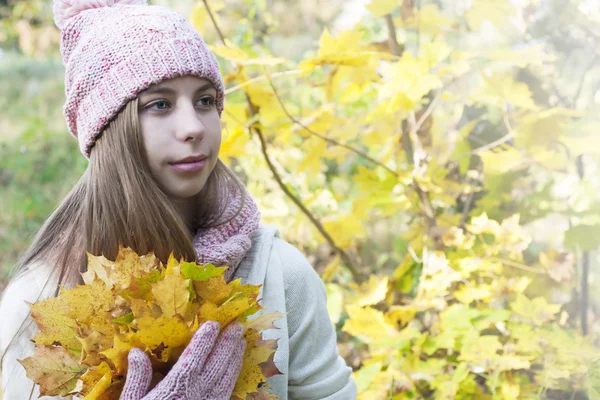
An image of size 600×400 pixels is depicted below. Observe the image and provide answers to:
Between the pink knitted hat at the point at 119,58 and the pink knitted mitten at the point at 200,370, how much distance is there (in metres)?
0.54

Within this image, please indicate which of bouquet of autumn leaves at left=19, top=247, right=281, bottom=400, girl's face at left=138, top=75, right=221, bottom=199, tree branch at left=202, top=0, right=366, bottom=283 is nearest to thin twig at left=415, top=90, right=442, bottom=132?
tree branch at left=202, top=0, right=366, bottom=283

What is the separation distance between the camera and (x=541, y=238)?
2959 mm

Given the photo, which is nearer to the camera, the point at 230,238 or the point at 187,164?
the point at 187,164

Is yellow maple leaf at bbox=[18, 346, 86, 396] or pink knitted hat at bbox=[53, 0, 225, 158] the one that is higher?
pink knitted hat at bbox=[53, 0, 225, 158]

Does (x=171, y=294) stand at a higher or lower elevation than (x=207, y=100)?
lower

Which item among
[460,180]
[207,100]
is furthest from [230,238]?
[460,180]

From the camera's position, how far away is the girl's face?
1209mm

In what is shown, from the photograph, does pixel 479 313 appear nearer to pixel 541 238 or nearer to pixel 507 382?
pixel 507 382

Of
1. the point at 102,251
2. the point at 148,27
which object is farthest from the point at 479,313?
the point at 148,27

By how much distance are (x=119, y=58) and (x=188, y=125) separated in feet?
0.67

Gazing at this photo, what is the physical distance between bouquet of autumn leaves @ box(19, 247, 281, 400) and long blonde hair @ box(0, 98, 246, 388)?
0.75 feet

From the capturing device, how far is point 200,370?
0.95 metres

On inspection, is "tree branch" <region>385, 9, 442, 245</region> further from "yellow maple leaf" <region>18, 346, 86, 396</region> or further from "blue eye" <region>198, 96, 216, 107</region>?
"yellow maple leaf" <region>18, 346, 86, 396</region>

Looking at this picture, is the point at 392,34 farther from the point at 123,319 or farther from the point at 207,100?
the point at 123,319
